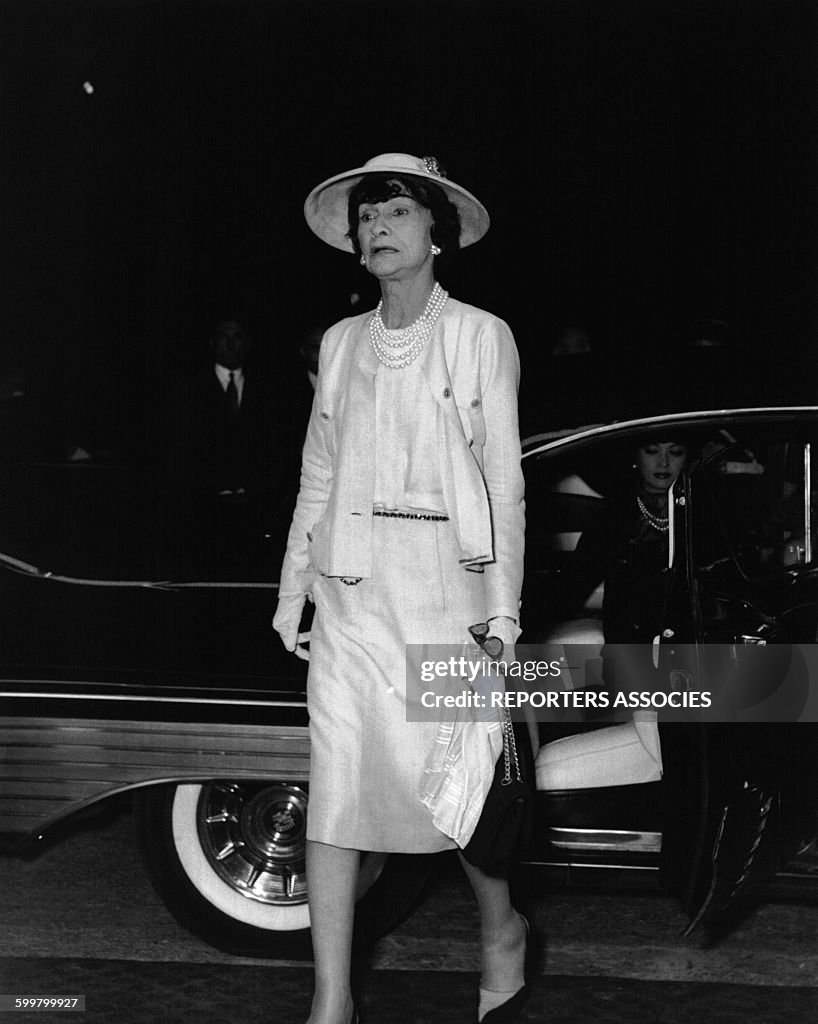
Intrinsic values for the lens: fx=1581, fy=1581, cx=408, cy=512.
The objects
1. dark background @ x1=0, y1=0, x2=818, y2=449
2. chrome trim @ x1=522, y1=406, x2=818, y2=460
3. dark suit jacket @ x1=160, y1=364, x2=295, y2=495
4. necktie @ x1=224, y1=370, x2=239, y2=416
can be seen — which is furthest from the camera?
dark background @ x1=0, y1=0, x2=818, y2=449

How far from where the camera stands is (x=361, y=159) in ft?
29.2

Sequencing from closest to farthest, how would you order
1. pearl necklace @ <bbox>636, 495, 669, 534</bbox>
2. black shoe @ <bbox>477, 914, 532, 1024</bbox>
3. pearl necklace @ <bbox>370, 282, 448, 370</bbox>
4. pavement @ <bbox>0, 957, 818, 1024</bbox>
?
1. pearl necklace @ <bbox>370, 282, 448, 370</bbox>
2. black shoe @ <bbox>477, 914, 532, 1024</bbox>
3. pavement @ <bbox>0, 957, 818, 1024</bbox>
4. pearl necklace @ <bbox>636, 495, 669, 534</bbox>

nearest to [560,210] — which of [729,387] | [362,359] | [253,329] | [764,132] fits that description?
[764,132]

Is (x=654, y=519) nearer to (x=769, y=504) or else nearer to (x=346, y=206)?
(x=769, y=504)

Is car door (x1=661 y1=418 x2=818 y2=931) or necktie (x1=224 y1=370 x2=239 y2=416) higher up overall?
necktie (x1=224 y1=370 x2=239 y2=416)

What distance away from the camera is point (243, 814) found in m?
4.02

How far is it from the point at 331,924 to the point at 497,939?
409 millimetres

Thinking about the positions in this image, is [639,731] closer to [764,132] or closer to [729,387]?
[729,387]

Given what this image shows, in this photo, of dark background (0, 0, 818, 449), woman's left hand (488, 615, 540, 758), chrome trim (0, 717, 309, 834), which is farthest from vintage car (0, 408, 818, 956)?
dark background (0, 0, 818, 449)

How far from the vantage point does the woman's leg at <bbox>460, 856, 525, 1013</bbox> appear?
343cm

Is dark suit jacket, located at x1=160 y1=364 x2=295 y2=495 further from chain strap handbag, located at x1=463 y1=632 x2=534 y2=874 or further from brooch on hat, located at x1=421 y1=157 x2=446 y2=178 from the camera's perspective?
chain strap handbag, located at x1=463 y1=632 x2=534 y2=874

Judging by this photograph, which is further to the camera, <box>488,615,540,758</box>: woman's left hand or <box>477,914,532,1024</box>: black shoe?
<box>477,914,532,1024</box>: black shoe

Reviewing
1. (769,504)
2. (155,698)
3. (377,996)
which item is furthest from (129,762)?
(769,504)

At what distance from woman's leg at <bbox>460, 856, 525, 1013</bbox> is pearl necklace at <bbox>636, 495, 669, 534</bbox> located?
1332 mm
